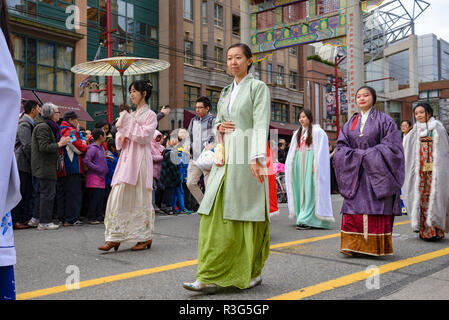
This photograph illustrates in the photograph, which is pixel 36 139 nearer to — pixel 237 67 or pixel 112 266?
pixel 112 266

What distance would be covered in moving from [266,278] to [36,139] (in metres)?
→ 4.65

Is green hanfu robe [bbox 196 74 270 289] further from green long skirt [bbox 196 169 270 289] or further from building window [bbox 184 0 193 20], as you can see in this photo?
building window [bbox 184 0 193 20]

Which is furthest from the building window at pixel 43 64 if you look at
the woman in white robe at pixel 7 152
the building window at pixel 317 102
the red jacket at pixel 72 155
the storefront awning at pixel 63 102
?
the building window at pixel 317 102

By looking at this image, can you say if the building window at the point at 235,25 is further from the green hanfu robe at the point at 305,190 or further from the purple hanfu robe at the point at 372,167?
the purple hanfu robe at the point at 372,167

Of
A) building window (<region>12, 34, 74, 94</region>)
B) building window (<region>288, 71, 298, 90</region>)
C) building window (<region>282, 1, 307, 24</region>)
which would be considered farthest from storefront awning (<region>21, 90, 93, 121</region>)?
building window (<region>288, 71, 298, 90</region>)

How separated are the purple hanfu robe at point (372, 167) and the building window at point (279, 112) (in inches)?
1205

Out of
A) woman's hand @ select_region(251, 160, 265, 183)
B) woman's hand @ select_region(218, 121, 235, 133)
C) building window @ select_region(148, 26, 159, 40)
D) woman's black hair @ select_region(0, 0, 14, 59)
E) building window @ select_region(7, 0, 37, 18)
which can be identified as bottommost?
woman's hand @ select_region(251, 160, 265, 183)

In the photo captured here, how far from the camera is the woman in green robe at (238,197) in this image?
126 inches

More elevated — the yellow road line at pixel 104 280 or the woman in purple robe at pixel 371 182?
the woman in purple robe at pixel 371 182

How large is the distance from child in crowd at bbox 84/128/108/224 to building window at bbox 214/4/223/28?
77.6 feet

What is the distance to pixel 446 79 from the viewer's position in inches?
2224

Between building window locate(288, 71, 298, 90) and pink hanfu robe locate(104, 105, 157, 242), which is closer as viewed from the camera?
pink hanfu robe locate(104, 105, 157, 242)

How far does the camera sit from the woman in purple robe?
4473 millimetres
